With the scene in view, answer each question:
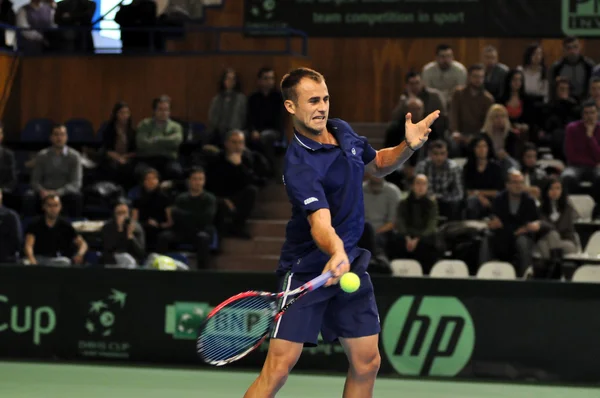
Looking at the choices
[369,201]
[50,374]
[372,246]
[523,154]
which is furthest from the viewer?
[523,154]

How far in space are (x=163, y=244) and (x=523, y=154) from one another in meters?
4.43

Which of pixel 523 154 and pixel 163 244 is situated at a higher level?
pixel 523 154

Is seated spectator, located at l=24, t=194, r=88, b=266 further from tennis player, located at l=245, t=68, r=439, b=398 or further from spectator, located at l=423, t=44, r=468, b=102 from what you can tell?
tennis player, located at l=245, t=68, r=439, b=398

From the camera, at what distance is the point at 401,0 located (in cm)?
1616

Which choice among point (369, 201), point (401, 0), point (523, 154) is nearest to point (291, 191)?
point (369, 201)

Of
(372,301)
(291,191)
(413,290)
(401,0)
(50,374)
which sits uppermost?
(401,0)

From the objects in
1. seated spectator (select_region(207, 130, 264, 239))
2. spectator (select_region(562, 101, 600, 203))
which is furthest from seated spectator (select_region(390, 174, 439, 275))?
seated spectator (select_region(207, 130, 264, 239))

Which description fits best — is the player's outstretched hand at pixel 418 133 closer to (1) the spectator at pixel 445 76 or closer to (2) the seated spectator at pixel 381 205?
(2) the seated spectator at pixel 381 205

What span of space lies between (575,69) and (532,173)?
2320 mm

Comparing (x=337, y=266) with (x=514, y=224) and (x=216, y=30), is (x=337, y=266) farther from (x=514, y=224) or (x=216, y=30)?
(x=216, y=30)

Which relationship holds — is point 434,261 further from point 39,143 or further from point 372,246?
point 39,143

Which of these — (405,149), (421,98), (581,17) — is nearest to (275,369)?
(405,149)

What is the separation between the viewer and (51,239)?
1274 cm

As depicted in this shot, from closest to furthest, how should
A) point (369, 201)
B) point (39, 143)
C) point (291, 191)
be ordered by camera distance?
point (291, 191)
point (369, 201)
point (39, 143)
